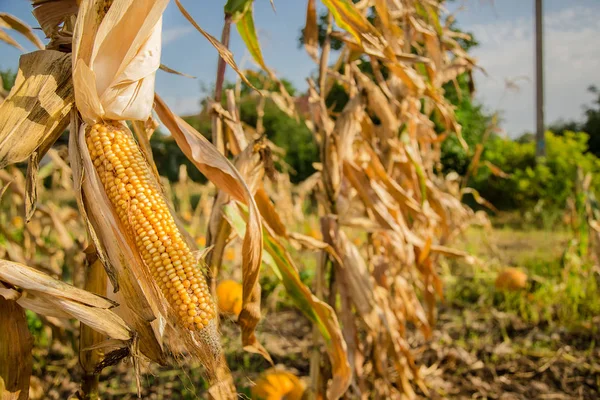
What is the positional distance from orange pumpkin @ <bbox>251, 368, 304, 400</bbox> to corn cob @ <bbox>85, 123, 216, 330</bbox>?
1094mm

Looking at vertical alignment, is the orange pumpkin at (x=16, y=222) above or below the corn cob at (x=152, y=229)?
below

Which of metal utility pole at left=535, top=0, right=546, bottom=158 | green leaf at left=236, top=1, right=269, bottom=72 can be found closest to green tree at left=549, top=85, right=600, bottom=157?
metal utility pole at left=535, top=0, right=546, bottom=158

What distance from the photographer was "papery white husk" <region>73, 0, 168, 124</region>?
98 cm

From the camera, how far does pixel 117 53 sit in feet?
3.33

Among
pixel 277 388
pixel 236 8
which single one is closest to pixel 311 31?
pixel 236 8

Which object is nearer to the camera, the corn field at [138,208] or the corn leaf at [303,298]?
the corn field at [138,208]

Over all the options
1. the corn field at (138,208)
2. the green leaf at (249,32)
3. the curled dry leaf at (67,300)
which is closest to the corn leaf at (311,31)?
the corn field at (138,208)

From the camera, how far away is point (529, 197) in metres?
10.1

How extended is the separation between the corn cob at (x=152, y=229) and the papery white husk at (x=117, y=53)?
0.07 meters

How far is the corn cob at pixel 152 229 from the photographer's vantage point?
900mm

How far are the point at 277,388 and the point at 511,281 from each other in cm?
227

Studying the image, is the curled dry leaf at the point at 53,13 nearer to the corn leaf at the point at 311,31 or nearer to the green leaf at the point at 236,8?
the green leaf at the point at 236,8

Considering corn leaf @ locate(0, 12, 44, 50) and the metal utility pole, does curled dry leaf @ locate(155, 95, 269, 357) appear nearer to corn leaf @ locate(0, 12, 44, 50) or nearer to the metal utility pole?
corn leaf @ locate(0, 12, 44, 50)

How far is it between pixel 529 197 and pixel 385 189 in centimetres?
910
